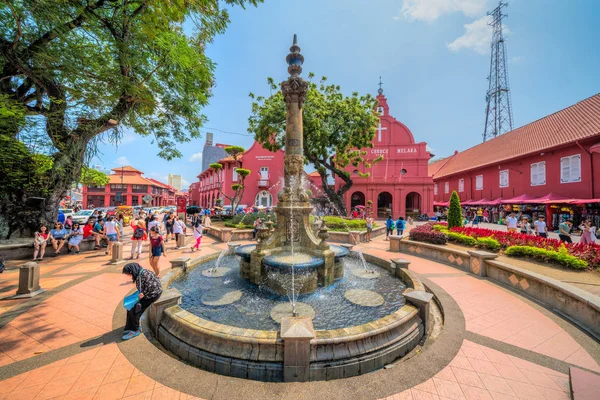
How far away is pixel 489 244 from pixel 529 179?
17401mm

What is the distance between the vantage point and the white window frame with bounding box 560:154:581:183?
16594 millimetres

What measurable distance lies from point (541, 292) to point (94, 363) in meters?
8.98

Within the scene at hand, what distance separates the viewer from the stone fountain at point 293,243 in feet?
19.4

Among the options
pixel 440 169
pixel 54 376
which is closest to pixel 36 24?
pixel 54 376

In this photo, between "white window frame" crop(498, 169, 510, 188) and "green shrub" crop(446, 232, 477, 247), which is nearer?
"green shrub" crop(446, 232, 477, 247)

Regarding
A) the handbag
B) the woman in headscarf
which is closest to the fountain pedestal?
the woman in headscarf

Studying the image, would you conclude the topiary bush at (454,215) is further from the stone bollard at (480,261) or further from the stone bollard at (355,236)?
the stone bollard at (480,261)

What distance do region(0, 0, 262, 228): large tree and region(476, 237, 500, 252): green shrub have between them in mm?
11284

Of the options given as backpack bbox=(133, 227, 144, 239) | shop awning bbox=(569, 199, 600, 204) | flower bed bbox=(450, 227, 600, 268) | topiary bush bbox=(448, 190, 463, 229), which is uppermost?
shop awning bbox=(569, 199, 600, 204)

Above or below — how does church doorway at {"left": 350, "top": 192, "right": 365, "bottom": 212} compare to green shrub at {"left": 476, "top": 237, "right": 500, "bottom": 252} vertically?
above

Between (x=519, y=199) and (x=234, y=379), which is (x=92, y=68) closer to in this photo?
(x=234, y=379)

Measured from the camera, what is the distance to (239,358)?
126 inches

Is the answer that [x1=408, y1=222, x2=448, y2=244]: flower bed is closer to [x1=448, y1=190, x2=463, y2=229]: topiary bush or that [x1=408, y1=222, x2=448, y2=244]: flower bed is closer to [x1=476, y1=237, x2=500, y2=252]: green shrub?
[x1=476, y1=237, x2=500, y2=252]: green shrub

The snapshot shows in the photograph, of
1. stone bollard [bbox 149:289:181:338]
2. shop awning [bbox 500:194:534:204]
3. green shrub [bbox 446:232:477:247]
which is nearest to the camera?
stone bollard [bbox 149:289:181:338]
